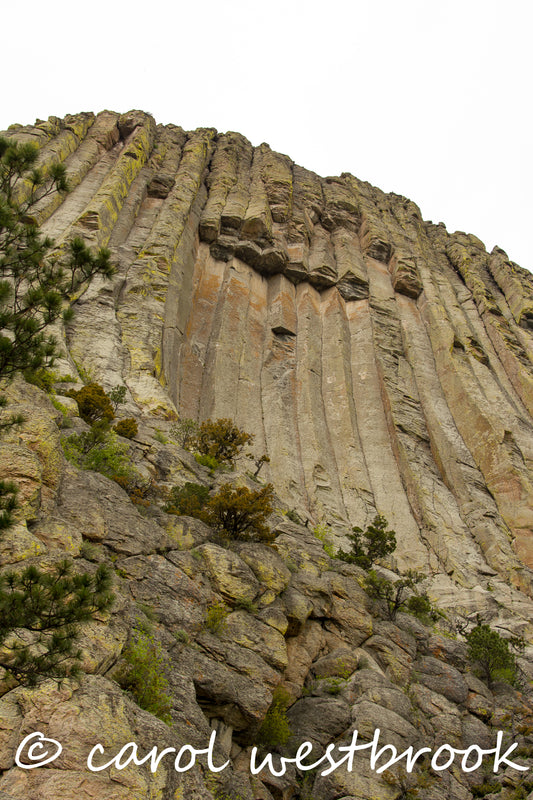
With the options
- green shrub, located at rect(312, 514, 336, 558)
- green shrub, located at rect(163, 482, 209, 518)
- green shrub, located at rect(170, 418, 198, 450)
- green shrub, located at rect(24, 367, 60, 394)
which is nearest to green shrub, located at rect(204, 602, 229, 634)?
green shrub, located at rect(163, 482, 209, 518)

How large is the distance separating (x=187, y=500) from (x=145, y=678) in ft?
24.7

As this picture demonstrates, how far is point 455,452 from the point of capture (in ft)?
108

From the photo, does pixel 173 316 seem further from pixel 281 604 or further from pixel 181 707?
pixel 181 707

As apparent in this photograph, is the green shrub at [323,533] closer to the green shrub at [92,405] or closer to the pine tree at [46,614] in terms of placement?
the green shrub at [92,405]

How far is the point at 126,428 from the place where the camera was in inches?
747

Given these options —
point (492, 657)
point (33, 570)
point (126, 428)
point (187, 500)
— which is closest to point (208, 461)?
point (126, 428)

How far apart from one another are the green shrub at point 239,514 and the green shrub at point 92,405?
537 centimetres

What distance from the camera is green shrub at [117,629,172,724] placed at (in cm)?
864

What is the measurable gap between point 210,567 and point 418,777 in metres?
6.28

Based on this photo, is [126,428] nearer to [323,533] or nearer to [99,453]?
[99,453]

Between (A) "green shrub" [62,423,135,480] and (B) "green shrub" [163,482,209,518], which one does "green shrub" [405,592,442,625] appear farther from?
(A) "green shrub" [62,423,135,480]

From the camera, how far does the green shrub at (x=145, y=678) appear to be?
28.3 ft

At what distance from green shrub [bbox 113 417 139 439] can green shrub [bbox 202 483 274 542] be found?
14.0 feet

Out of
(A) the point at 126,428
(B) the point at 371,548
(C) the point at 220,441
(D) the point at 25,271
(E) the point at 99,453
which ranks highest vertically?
(C) the point at 220,441
